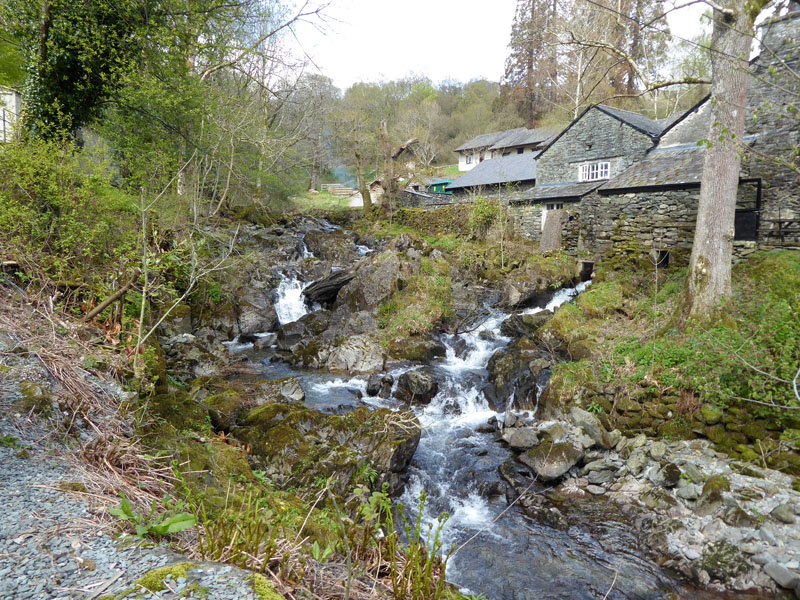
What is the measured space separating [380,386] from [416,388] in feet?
3.03

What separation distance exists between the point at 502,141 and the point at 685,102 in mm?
14076

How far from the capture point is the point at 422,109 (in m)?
43.8

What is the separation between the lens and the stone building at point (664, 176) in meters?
10.5

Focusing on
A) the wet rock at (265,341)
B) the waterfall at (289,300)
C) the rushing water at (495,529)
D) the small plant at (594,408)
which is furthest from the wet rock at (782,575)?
the waterfall at (289,300)

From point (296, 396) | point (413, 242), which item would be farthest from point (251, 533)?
point (413, 242)

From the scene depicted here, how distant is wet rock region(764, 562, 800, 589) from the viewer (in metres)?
4.83

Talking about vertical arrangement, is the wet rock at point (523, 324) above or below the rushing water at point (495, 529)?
above

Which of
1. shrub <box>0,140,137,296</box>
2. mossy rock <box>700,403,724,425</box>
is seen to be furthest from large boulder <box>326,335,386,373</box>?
mossy rock <box>700,403,724,425</box>

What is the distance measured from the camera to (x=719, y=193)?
8797 mm

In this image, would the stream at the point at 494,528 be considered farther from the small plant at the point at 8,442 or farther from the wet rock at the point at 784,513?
the small plant at the point at 8,442

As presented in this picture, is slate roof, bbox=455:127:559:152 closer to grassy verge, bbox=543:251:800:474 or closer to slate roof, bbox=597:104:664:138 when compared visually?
slate roof, bbox=597:104:664:138

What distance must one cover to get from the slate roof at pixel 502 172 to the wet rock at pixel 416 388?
1592cm

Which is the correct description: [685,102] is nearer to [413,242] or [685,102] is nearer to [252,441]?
[413,242]

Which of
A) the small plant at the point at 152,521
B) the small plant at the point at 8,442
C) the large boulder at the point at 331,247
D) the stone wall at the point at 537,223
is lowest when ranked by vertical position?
the small plant at the point at 152,521
